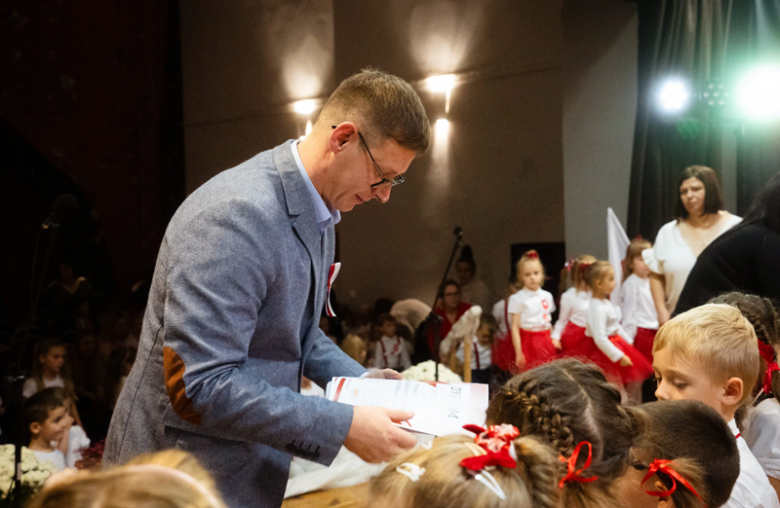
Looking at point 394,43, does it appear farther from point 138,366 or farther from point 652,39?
point 138,366

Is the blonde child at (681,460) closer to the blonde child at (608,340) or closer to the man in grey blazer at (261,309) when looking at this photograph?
the man in grey blazer at (261,309)

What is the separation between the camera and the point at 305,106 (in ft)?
16.8

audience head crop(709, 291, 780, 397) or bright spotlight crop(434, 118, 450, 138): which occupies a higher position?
bright spotlight crop(434, 118, 450, 138)

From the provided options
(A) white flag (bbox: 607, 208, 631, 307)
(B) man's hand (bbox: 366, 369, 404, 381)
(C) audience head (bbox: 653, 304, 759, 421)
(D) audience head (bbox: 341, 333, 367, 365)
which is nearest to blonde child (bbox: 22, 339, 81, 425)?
(D) audience head (bbox: 341, 333, 367, 365)

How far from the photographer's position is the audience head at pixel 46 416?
9.58ft

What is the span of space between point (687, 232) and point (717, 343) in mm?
2193

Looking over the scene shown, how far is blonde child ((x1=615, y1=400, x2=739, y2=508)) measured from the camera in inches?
47.5

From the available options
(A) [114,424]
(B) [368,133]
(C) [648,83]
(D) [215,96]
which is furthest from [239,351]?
(D) [215,96]

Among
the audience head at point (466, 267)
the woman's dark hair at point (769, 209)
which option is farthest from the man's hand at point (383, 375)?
the audience head at point (466, 267)

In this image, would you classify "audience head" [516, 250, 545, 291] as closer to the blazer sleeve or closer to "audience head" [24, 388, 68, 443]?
"audience head" [24, 388, 68, 443]

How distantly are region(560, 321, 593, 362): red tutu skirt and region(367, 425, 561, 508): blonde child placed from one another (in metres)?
3.04

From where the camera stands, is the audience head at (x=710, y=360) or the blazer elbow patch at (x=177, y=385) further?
the audience head at (x=710, y=360)

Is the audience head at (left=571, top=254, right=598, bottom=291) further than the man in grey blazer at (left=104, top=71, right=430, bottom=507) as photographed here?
Yes

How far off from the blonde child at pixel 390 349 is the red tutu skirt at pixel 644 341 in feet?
4.74
